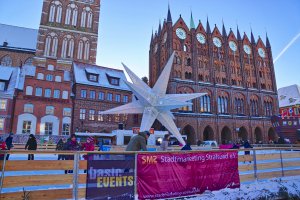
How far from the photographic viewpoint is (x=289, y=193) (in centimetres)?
674

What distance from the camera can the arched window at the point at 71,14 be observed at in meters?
45.9

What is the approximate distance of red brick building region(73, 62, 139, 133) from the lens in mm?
31641

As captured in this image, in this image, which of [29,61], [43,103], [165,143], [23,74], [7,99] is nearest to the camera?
[165,143]

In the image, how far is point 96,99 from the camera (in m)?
33.0

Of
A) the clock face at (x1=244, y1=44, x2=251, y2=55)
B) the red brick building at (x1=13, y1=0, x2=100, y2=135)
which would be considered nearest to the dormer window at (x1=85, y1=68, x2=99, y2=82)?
the red brick building at (x1=13, y1=0, x2=100, y2=135)

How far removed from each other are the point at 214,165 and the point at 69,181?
439cm

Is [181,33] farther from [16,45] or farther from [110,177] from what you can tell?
[110,177]

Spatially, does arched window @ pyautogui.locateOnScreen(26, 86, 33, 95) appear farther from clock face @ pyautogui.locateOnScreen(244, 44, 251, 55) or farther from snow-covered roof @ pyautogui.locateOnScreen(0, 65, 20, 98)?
clock face @ pyautogui.locateOnScreen(244, 44, 251, 55)

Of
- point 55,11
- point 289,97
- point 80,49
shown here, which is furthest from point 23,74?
point 289,97

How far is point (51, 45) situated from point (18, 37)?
414 inches

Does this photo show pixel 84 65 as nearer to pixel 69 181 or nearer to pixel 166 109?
pixel 166 109

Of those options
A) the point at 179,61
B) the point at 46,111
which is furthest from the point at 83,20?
the point at 46,111

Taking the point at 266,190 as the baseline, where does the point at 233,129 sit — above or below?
above

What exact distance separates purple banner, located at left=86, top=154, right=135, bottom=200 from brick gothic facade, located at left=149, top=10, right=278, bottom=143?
32.6 meters
